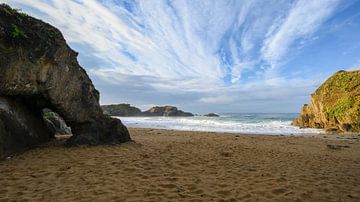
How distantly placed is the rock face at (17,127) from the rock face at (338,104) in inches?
1045

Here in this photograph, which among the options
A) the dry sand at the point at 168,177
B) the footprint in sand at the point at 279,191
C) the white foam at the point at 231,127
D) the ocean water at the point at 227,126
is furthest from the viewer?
the ocean water at the point at 227,126

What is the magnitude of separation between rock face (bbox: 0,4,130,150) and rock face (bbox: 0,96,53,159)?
333 mm

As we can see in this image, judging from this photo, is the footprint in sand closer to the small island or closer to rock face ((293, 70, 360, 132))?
rock face ((293, 70, 360, 132))

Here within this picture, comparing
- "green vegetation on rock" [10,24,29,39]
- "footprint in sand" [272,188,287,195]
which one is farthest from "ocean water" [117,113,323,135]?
"green vegetation on rock" [10,24,29,39]

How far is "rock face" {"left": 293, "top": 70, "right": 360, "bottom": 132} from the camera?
2495 centimetres

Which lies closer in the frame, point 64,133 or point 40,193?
point 40,193

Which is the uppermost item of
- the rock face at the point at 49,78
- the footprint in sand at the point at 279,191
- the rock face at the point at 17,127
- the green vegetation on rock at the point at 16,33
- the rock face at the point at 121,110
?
the rock face at the point at 121,110

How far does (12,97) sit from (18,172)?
11.4 feet

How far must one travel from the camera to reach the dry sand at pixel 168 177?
514cm

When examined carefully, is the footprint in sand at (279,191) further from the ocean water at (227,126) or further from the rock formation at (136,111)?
the rock formation at (136,111)

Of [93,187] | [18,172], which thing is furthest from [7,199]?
[18,172]

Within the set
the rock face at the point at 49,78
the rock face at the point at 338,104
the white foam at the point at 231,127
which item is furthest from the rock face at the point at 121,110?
the rock face at the point at 49,78

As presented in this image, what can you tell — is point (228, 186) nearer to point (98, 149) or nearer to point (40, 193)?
point (40, 193)

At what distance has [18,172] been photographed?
6582mm
